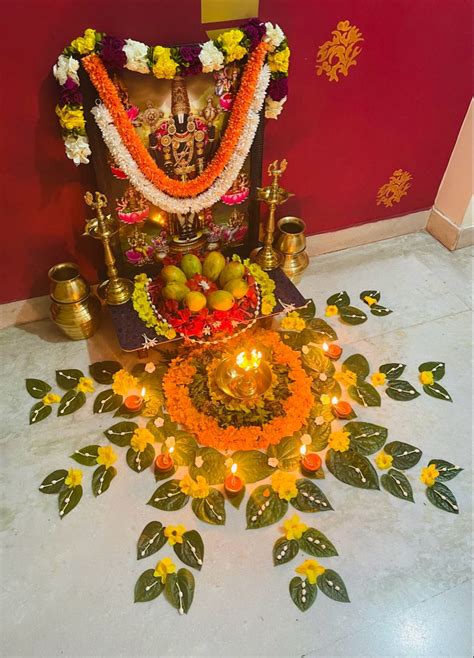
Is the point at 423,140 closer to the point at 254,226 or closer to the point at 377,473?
the point at 254,226

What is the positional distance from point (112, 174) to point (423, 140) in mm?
2384

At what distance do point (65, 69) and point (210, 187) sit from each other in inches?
41.4

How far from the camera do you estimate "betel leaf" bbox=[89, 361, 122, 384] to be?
3.28 metres

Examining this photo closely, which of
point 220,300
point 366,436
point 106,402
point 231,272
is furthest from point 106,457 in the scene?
point 366,436

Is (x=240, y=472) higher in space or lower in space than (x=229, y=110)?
lower

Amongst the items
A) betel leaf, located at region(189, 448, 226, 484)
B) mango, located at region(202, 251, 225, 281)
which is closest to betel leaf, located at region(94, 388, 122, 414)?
betel leaf, located at region(189, 448, 226, 484)

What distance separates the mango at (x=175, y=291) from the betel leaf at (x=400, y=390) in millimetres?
1420

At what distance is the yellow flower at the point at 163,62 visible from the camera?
2.63 meters

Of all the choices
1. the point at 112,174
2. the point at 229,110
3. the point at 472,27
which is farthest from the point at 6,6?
the point at 472,27

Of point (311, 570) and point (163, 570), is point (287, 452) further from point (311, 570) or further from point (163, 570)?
point (163, 570)

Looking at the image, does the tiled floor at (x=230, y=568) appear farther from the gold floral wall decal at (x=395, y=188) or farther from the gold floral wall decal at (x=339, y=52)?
the gold floral wall decal at (x=339, y=52)

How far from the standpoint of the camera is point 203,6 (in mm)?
2730

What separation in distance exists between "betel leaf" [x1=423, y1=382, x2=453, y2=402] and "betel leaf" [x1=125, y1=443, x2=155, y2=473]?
1.75 m

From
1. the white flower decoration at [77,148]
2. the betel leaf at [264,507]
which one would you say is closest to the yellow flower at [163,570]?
the betel leaf at [264,507]
